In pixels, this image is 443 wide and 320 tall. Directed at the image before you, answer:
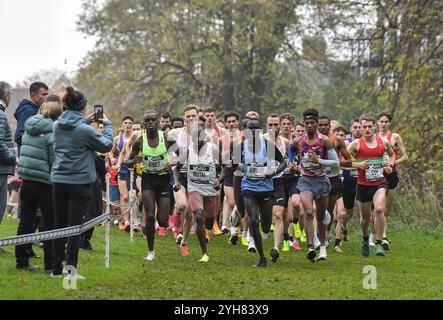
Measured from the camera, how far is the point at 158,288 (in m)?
10.1

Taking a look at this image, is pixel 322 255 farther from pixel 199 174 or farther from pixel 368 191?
pixel 199 174

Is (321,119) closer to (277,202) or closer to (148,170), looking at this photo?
(277,202)

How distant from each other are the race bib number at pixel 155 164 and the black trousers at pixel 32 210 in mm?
2651

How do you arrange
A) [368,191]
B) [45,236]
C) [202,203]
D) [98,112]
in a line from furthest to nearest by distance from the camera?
[368,191], [202,203], [98,112], [45,236]

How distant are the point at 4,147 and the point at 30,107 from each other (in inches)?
30.6

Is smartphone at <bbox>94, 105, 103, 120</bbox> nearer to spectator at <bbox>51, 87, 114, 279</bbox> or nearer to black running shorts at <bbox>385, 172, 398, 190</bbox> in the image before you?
spectator at <bbox>51, 87, 114, 279</bbox>

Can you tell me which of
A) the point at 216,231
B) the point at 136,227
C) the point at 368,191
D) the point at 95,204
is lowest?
the point at 216,231

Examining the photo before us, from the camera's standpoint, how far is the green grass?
31.6 feet

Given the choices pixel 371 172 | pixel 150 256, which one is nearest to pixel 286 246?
pixel 371 172

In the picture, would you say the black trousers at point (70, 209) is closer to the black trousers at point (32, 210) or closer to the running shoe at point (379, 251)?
the black trousers at point (32, 210)

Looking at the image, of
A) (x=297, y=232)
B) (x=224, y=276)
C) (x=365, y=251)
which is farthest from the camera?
(x=297, y=232)

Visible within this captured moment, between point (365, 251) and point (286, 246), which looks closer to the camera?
point (365, 251)

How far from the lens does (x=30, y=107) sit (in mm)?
11680

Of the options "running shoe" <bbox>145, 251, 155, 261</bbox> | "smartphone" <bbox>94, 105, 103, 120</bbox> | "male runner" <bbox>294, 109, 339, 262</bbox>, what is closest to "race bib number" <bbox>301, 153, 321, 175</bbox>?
"male runner" <bbox>294, 109, 339, 262</bbox>
